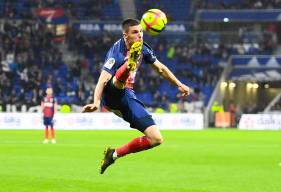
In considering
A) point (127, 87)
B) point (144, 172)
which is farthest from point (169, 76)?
point (144, 172)

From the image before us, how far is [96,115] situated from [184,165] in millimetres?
22695

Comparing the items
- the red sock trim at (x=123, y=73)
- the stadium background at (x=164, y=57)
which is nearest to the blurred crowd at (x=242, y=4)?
the stadium background at (x=164, y=57)

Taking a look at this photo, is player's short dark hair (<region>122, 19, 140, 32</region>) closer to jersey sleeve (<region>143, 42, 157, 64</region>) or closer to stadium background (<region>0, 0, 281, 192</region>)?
jersey sleeve (<region>143, 42, 157, 64</region>)

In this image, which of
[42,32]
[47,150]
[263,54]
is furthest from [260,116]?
[47,150]

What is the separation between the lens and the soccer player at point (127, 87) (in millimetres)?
9203

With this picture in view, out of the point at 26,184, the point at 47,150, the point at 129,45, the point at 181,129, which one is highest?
the point at 129,45

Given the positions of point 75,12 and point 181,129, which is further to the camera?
point 75,12

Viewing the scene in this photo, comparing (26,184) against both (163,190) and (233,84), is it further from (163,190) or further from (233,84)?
(233,84)

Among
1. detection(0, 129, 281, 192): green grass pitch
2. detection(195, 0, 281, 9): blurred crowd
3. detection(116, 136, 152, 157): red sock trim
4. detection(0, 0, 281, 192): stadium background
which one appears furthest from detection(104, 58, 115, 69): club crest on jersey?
detection(195, 0, 281, 9): blurred crowd

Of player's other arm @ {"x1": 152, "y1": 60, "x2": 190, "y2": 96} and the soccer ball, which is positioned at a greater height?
the soccer ball

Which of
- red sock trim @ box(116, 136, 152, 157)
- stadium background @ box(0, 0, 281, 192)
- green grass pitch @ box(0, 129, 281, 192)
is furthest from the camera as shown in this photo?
stadium background @ box(0, 0, 281, 192)

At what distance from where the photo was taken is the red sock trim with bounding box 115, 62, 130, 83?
356 inches

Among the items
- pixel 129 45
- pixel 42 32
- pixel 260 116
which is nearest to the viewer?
pixel 129 45

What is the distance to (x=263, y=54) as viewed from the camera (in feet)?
154
